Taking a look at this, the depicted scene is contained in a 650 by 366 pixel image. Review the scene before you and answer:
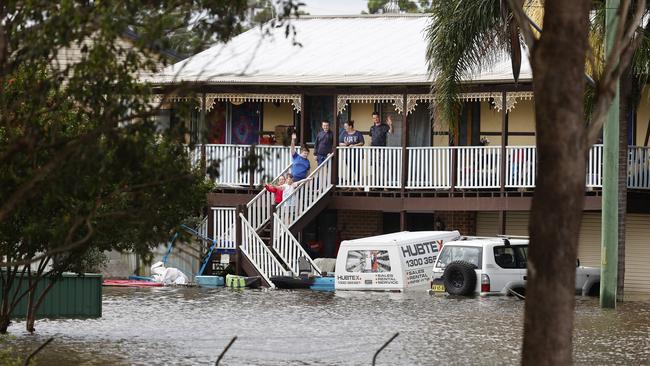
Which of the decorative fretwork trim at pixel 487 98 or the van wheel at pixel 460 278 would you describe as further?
the decorative fretwork trim at pixel 487 98

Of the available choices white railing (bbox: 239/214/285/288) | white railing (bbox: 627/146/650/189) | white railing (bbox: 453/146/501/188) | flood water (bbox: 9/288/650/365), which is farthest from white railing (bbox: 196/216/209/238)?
white railing (bbox: 627/146/650/189)

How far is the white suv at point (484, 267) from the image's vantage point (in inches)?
1201

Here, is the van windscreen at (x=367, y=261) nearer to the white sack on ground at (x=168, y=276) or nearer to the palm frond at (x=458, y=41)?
the palm frond at (x=458, y=41)

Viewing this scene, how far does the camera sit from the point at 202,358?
64.5ft

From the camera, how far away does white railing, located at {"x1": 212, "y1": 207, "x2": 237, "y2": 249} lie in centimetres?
3656

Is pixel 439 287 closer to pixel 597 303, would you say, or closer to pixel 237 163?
pixel 597 303

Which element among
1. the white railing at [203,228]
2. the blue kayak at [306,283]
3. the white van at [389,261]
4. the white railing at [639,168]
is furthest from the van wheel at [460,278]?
the white railing at [203,228]

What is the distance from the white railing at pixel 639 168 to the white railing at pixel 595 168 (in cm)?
82

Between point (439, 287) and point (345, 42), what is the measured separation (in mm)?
13053

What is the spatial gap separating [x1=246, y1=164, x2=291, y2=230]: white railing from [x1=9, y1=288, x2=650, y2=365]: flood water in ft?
14.0

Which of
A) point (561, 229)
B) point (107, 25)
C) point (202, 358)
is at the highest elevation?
point (107, 25)

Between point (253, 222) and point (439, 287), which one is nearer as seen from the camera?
point (439, 287)

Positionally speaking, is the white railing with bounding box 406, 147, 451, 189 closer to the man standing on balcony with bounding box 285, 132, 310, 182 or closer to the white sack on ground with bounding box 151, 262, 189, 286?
the man standing on balcony with bounding box 285, 132, 310, 182

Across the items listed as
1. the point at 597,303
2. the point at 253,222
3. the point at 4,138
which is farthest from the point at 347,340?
the point at 253,222
